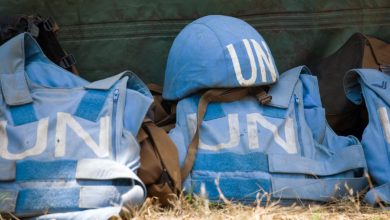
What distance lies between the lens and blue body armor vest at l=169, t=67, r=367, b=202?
94.9 inches

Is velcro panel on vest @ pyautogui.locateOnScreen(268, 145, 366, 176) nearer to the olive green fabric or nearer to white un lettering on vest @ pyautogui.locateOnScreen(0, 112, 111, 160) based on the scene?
white un lettering on vest @ pyautogui.locateOnScreen(0, 112, 111, 160)

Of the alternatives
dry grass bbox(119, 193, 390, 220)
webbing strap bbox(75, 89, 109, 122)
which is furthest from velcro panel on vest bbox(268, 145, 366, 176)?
webbing strap bbox(75, 89, 109, 122)

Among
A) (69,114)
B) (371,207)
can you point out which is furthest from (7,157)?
(371,207)

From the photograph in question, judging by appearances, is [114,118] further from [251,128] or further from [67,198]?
[251,128]

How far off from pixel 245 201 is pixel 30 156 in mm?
752

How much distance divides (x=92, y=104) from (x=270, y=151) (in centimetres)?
66

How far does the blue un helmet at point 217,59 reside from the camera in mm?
2555

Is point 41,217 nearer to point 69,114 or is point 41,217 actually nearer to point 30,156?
point 30,156

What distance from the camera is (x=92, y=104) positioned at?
93.3 inches

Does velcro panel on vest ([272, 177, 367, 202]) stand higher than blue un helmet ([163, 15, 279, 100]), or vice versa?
blue un helmet ([163, 15, 279, 100])

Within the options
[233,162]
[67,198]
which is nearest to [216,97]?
[233,162]

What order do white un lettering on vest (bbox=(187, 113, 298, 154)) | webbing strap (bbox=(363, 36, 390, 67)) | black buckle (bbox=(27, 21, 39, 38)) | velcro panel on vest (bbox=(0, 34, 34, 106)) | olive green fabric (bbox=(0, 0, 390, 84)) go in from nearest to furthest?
velcro panel on vest (bbox=(0, 34, 34, 106)) < white un lettering on vest (bbox=(187, 113, 298, 154)) < black buckle (bbox=(27, 21, 39, 38)) < webbing strap (bbox=(363, 36, 390, 67)) < olive green fabric (bbox=(0, 0, 390, 84))

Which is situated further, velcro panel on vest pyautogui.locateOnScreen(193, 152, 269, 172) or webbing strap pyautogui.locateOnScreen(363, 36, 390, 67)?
webbing strap pyautogui.locateOnScreen(363, 36, 390, 67)

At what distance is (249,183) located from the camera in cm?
241
